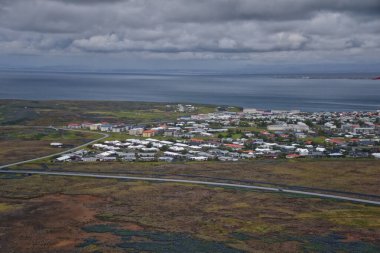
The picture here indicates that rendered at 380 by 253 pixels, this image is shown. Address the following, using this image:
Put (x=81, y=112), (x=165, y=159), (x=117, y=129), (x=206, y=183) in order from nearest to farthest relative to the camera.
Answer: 1. (x=206, y=183)
2. (x=165, y=159)
3. (x=117, y=129)
4. (x=81, y=112)

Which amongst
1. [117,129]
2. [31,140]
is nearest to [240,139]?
[117,129]

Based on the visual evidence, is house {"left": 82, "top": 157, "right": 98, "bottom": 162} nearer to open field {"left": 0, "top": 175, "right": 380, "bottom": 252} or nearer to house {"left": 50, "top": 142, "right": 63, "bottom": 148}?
house {"left": 50, "top": 142, "right": 63, "bottom": 148}

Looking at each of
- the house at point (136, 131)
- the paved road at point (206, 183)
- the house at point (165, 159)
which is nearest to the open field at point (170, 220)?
the paved road at point (206, 183)

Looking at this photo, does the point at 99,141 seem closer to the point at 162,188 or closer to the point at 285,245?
the point at 162,188

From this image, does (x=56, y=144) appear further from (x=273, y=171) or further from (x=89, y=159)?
(x=273, y=171)

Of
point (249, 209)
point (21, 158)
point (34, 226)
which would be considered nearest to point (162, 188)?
point (249, 209)

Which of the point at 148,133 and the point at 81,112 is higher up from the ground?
the point at 81,112

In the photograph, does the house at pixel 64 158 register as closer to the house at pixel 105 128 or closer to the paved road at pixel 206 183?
the paved road at pixel 206 183
